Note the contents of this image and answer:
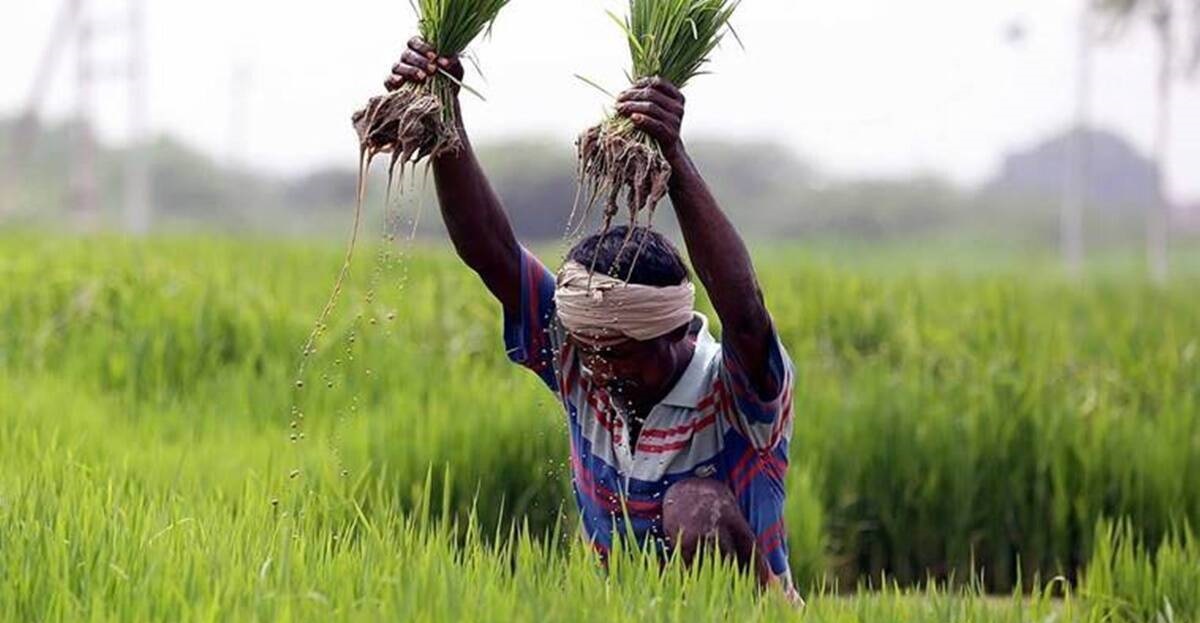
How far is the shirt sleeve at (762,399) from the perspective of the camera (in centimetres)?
264

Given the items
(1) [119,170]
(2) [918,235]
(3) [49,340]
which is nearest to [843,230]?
(2) [918,235]

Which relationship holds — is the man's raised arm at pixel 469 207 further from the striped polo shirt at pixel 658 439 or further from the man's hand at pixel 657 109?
the man's hand at pixel 657 109

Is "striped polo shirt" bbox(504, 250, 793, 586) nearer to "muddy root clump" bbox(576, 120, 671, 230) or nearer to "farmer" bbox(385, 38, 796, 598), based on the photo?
"farmer" bbox(385, 38, 796, 598)

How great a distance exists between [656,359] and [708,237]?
10.7 inches

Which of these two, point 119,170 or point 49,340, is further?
point 119,170

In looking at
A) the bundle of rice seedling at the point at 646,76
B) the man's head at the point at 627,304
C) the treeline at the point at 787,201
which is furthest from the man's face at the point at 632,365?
the treeline at the point at 787,201

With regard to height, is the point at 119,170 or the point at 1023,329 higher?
the point at 119,170

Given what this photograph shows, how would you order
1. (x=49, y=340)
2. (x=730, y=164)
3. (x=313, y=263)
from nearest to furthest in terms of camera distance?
(x=49, y=340)
(x=313, y=263)
(x=730, y=164)

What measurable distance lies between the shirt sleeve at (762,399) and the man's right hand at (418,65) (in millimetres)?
570

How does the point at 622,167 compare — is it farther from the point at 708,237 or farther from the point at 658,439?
the point at 658,439

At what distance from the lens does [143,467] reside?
3.57 metres

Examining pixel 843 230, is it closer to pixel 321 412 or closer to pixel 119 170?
pixel 119 170

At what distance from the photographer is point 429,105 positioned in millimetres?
2562

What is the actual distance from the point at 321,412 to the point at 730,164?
15983 millimetres
